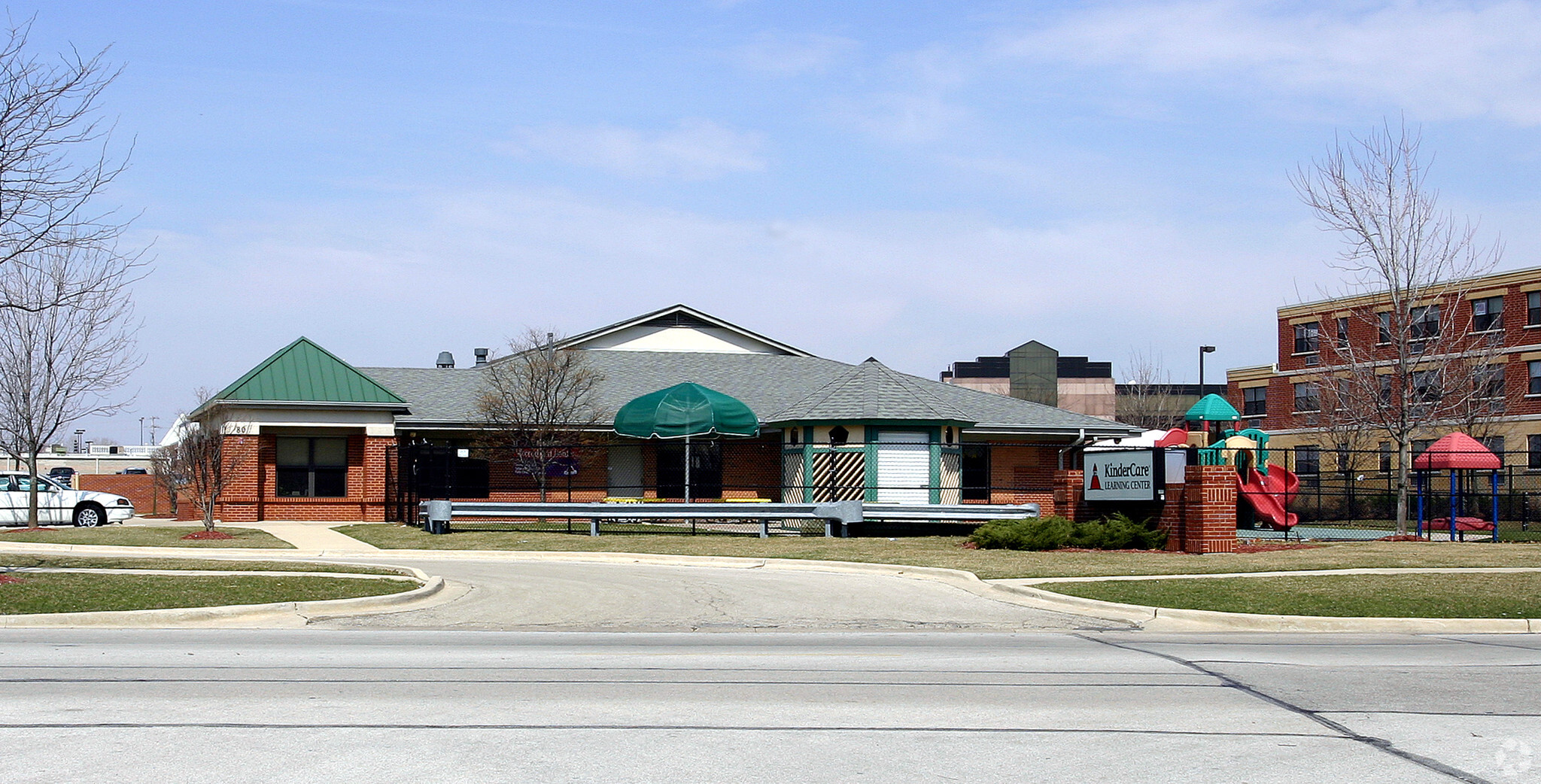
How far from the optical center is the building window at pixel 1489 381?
3884 cm

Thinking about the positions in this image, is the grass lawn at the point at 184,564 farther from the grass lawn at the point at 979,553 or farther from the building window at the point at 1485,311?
the building window at the point at 1485,311

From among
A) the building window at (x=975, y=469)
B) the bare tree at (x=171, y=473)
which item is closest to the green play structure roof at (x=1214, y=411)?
the building window at (x=975, y=469)

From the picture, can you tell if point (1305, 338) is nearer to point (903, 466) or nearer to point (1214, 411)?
point (1214, 411)

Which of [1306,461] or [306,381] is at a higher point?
[306,381]

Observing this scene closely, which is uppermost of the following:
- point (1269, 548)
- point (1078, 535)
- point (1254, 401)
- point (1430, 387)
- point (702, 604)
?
point (1254, 401)

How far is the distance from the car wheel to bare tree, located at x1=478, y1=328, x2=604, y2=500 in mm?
9745

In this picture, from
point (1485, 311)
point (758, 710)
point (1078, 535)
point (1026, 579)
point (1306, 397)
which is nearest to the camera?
point (758, 710)

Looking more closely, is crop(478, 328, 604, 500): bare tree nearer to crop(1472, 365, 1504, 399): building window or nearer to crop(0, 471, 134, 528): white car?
crop(0, 471, 134, 528): white car

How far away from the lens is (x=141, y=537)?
86.6 feet

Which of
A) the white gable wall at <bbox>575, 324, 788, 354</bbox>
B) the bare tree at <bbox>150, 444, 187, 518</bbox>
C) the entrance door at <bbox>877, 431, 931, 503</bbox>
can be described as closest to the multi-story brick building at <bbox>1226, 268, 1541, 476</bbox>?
the entrance door at <bbox>877, 431, 931, 503</bbox>

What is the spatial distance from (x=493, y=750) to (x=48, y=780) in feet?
7.18

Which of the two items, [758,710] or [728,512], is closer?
[758,710]

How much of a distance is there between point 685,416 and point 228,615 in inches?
680

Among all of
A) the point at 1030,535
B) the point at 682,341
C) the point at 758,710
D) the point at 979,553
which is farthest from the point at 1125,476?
the point at 682,341
